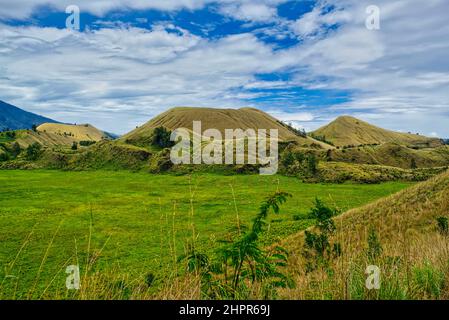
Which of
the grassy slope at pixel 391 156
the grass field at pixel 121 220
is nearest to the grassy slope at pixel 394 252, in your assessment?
the grass field at pixel 121 220

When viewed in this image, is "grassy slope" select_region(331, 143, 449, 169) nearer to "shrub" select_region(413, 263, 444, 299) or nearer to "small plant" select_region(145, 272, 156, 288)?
"small plant" select_region(145, 272, 156, 288)

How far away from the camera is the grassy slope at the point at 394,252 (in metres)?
5.21

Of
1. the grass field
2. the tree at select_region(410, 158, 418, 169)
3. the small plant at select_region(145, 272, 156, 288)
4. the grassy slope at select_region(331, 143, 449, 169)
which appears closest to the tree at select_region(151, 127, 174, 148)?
the grass field

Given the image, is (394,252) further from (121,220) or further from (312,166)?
(312,166)

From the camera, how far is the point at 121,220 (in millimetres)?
36750

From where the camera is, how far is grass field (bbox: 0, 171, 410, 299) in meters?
19.1

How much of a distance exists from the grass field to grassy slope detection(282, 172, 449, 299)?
7.33 feet

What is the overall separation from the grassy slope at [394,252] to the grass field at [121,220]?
7.33ft

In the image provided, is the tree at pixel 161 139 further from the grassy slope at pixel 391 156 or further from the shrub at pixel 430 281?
the shrub at pixel 430 281

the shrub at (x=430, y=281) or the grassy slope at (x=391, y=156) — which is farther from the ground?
the grassy slope at (x=391, y=156)

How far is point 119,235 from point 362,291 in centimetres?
2839

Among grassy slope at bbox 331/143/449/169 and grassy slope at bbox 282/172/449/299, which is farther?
grassy slope at bbox 331/143/449/169

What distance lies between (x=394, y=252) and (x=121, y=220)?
3300cm

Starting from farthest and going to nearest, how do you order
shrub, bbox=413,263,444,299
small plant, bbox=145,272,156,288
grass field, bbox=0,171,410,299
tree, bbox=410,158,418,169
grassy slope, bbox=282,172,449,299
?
tree, bbox=410,158,418,169, grass field, bbox=0,171,410,299, small plant, bbox=145,272,156,288, shrub, bbox=413,263,444,299, grassy slope, bbox=282,172,449,299
